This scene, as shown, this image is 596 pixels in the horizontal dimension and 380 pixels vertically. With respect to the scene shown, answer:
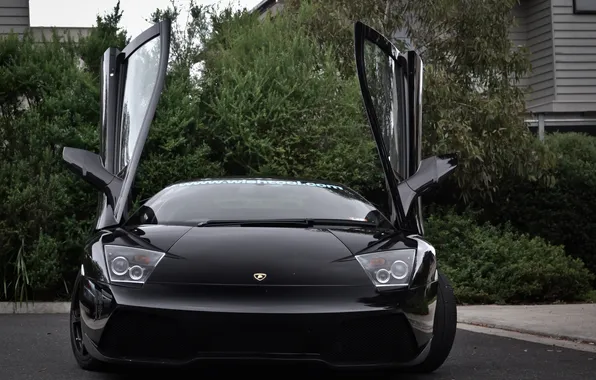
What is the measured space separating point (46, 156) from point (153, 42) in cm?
481

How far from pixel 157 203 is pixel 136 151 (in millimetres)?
580

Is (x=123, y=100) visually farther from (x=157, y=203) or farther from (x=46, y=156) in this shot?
(x=46, y=156)

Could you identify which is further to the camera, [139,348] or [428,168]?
[428,168]

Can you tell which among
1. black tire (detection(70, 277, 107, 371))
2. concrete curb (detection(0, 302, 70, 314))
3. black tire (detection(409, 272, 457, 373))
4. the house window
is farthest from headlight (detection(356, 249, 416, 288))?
the house window

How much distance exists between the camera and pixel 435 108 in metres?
14.3

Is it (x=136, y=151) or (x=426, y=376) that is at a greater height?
(x=136, y=151)

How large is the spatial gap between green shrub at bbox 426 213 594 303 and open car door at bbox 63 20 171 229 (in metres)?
6.11

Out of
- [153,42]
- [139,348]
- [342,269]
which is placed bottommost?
[139,348]

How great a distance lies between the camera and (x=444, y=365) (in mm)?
5852

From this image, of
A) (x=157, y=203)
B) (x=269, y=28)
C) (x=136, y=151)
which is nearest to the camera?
(x=157, y=203)

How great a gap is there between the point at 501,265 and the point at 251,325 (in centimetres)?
881

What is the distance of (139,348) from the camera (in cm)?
432

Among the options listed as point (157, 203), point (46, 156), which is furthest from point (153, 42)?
point (46, 156)

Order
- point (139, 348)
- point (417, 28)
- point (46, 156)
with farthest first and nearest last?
point (417, 28), point (46, 156), point (139, 348)
